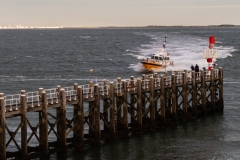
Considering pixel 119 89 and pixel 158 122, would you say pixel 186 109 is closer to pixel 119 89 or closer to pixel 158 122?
pixel 158 122

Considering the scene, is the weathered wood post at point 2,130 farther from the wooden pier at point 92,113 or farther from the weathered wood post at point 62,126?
the weathered wood post at point 62,126

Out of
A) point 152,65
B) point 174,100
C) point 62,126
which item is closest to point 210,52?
point 174,100

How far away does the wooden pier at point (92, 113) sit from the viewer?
31.0m

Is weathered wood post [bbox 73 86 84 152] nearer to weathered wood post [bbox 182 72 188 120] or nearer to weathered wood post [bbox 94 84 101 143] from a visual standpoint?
weathered wood post [bbox 94 84 101 143]

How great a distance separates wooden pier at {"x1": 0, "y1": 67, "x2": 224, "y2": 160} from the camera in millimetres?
31031

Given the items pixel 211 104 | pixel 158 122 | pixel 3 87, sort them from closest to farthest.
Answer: pixel 158 122, pixel 211 104, pixel 3 87

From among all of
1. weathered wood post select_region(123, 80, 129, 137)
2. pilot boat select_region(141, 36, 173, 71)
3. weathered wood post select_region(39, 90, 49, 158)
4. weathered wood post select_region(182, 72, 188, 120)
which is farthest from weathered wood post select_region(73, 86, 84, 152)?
pilot boat select_region(141, 36, 173, 71)

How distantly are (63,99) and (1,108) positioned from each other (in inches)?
179

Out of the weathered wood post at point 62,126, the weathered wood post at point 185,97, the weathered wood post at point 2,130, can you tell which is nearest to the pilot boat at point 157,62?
the weathered wood post at point 185,97

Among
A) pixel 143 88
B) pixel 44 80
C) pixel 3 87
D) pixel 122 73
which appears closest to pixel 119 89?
pixel 143 88

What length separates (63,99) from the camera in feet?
106

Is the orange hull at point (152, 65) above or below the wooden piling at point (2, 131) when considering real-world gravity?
below

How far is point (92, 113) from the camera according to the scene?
35.9m

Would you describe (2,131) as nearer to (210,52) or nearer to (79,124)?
(79,124)
